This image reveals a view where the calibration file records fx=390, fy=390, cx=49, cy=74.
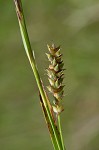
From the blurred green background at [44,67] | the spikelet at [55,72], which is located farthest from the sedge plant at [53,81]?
the blurred green background at [44,67]

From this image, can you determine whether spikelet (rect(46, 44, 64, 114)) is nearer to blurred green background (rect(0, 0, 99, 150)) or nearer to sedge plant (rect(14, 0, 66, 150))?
sedge plant (rect(14, 0, 66, 150))

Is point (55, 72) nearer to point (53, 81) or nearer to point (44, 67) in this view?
point (53, 81)

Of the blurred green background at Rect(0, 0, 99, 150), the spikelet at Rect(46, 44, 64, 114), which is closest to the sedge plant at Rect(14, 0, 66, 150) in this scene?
the spikelet at Rect(46, 44, 64, 114)

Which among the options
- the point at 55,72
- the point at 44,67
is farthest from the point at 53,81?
the point at 44,67

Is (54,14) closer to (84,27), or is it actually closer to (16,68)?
(84,27)

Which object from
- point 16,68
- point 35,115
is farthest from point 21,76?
point 35,115
